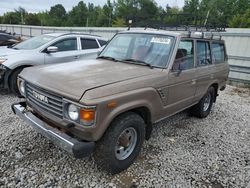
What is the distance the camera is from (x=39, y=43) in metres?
6.91

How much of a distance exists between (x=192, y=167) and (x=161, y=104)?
1.09 meters

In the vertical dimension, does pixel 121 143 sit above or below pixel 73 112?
below

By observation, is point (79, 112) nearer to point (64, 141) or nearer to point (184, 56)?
point (64, 141)

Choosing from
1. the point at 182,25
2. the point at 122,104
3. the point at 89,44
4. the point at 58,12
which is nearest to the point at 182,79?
the point at 122,104

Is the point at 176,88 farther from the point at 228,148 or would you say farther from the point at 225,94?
the point at 225,94

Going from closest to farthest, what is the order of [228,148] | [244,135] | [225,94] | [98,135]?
1. [98,135]
2. [228,148]
3. [244,135]
4. [225,94]

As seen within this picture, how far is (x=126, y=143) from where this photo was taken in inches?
135

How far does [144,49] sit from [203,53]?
5.10 feet

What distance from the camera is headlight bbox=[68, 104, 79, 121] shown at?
2.78m

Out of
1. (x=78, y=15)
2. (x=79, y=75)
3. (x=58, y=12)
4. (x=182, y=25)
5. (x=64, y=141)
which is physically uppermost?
(x=58, y=12)

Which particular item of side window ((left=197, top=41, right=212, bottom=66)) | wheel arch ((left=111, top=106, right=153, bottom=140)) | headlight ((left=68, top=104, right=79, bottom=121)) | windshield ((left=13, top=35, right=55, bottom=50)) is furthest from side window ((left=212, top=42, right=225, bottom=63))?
windshield ((left=13, top=35, right=55, bottom=50))

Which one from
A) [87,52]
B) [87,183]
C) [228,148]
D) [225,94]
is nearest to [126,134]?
[87,183]

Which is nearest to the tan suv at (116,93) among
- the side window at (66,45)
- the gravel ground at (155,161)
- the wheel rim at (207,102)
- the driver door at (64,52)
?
the gravel ground at (155,161)

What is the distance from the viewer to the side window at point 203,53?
4754 millimetres
